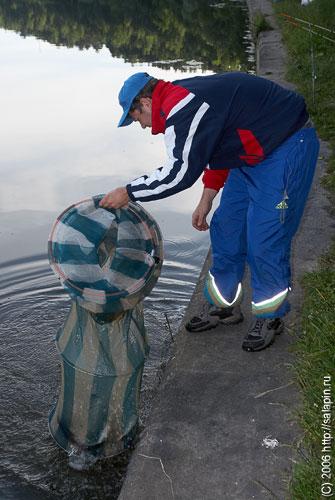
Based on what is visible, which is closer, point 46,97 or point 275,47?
point 46,97

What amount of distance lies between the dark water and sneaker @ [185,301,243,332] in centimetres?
60

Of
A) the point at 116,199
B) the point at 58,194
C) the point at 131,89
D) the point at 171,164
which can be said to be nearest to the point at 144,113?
the point at 131,89

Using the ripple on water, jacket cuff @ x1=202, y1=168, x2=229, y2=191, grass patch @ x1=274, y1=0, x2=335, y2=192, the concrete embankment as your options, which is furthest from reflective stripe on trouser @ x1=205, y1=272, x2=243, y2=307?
grass patch @ x1=274, y1=0, x2=335, y2=192

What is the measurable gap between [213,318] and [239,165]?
971 millimetres

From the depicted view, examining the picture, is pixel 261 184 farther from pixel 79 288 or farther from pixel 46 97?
pixel 46 97

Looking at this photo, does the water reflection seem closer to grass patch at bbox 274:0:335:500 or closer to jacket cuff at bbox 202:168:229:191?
grass patch at bbox 274:0:335:500

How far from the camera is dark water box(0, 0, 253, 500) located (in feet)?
11.2

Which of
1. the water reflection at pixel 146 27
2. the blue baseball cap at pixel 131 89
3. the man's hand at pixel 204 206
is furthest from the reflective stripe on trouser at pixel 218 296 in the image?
the water reflection at pixel 146 27

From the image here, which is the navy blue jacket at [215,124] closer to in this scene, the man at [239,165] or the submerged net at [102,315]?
the man at [239,165]

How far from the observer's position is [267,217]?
3227 millimetres

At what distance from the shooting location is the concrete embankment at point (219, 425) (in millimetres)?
2510

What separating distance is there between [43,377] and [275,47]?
10.8 metres

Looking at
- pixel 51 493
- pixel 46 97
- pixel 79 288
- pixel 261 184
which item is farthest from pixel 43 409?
pixel 46 97

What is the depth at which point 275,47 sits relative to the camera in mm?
13055
